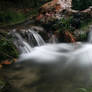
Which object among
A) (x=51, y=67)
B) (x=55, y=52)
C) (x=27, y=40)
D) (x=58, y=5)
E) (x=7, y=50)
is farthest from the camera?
(x=58, y=5)

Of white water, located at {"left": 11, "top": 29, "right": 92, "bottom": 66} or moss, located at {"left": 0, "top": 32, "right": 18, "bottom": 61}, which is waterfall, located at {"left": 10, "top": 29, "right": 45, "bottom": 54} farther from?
moss, located at {"left": 0, "top": 32, "right": 18, "bottom": 61}

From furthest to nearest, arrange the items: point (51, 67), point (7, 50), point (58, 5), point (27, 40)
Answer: point (58, 5), point (27, 40), point (7, 50), point (51, 67)

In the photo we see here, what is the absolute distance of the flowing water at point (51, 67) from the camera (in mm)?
5480

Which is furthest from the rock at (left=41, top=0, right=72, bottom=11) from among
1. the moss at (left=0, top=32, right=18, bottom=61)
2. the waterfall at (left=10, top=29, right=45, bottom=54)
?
the moss at (left=0, top=32, right=18, bottom=61)

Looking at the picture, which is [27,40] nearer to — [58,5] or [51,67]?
[51,67]

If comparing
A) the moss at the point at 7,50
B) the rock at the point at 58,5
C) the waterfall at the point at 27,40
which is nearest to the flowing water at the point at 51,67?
the waterfall at the point at 27,40

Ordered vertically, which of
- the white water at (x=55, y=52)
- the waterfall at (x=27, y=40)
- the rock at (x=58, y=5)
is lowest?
the white water at (x=55, y=52)

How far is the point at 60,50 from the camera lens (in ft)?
31.6

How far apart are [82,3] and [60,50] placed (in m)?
6.70

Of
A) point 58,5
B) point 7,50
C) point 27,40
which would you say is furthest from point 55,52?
point 58,5

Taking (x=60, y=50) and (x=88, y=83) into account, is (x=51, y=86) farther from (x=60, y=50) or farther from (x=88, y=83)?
(x=60, y=50)

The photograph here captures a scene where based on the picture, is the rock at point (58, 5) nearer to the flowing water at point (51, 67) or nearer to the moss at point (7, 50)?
the flowing water at point (51, 67)

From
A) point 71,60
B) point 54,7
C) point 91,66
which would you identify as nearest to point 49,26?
point 54,7

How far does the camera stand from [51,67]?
23.3 ft
